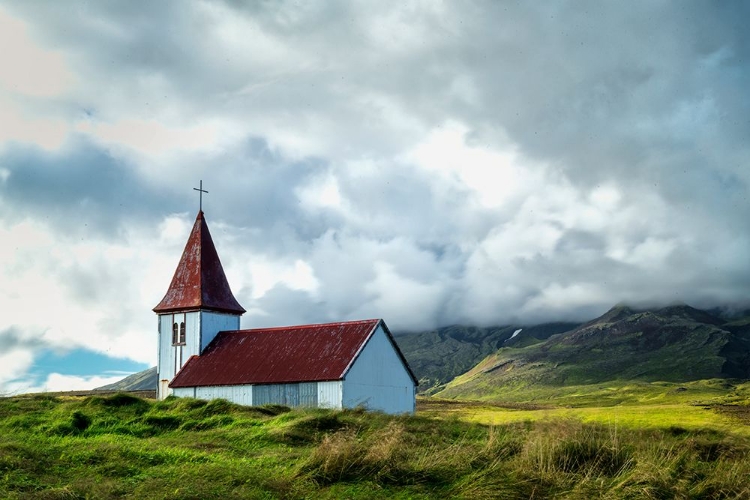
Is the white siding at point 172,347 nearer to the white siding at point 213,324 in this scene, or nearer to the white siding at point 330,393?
the white siding at point 213,324

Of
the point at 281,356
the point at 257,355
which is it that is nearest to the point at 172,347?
the point at 257,355

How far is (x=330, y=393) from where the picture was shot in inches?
1405

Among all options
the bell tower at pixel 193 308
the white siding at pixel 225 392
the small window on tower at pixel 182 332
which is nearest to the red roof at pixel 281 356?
the white siding at pixel 225 392

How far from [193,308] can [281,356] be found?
8.81m

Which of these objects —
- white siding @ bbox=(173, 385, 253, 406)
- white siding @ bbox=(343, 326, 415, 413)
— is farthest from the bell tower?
white siding @ bbox=(343, 326, 415, 413)

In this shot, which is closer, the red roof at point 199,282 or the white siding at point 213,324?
the white siding at point 213,324

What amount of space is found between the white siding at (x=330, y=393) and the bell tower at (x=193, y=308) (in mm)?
11328

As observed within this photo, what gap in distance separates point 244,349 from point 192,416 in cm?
1868

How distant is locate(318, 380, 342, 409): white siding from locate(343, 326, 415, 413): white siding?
320mm

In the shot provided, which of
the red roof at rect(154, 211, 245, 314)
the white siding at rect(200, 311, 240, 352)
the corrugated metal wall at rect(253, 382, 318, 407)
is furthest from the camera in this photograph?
the red roof at rect(154, 211, 245, 314)

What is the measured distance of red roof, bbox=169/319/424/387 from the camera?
121ft

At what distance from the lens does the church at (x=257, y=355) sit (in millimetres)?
36656

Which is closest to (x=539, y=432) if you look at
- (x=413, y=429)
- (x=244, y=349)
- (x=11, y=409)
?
(x=413, y=429)

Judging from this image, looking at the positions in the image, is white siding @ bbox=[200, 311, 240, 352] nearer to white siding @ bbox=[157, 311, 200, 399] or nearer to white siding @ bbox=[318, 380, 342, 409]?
white siding @ bbox=[157, 311, 200, 399]
